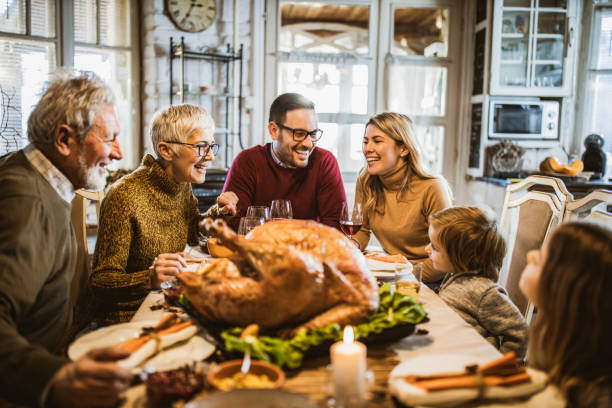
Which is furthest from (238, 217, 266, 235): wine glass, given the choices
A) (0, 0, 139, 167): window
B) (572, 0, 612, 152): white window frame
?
(572, 0, 612, 152): white window frame

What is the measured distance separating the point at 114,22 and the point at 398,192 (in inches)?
141

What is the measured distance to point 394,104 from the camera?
532cm

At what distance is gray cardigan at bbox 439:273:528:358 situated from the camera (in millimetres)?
1536

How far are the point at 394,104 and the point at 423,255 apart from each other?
3099 millimetres

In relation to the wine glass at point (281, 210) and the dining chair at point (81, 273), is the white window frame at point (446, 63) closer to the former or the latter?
the wine glass at point (281, 210)

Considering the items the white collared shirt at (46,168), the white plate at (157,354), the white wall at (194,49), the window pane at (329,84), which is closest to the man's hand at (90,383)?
the white plate at (157,354)

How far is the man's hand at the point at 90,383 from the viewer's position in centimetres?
89

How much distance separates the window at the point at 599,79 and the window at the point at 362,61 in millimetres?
1327

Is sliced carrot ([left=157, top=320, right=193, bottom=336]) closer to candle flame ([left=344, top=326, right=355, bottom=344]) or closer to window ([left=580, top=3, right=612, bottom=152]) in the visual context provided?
candle flame ([left=344, top=326, right=355, bottom=344])

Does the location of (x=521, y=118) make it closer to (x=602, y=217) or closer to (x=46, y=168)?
(x=602, y=217)

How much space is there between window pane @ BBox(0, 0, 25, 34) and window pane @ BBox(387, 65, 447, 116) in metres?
3.50

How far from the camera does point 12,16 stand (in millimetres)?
4129

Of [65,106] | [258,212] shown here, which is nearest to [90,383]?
[65,106]

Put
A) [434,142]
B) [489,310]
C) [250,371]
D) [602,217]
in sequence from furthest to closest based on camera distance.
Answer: [434,142]
[602,217]
[489,310]
[250,371]
